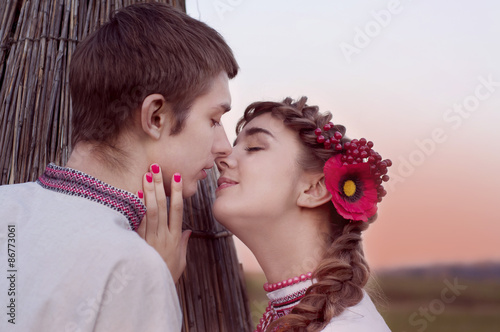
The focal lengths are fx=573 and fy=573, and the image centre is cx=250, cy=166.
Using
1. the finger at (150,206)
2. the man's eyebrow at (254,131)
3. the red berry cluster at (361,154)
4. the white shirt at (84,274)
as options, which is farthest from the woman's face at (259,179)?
the white shirt at (84,274)

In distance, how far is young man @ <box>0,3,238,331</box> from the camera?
126cm

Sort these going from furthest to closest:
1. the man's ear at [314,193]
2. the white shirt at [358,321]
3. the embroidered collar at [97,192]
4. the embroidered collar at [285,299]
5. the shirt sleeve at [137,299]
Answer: the man's ear at [314,193]
the embroidered collar at [285,299]
the white shirt at [358,321]
the embroidered collar at [97,192]
the shirt sleeve at [137,299]

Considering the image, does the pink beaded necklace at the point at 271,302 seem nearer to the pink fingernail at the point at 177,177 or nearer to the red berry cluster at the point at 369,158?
the red berry cluster at the point at 369,158

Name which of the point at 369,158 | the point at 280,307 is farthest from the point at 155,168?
the point at 369,158

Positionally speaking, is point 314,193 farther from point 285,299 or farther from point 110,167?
point 110,167

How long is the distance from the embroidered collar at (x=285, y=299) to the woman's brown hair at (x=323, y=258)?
0.19ft

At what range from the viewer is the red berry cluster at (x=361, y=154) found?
1.98m

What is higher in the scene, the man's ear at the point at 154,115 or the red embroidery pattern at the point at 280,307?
the man's ear at the point at 154,115

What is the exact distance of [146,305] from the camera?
1.27m

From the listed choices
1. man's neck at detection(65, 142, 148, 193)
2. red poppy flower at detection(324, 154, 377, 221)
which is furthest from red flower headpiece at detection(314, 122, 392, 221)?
man's neck at detection(65, 142, 148, 193)

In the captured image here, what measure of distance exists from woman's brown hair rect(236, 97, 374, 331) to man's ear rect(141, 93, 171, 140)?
588 mm

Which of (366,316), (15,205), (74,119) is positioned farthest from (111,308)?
(366,316)

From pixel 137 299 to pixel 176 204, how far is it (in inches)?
17.0

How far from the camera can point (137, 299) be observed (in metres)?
1.25
